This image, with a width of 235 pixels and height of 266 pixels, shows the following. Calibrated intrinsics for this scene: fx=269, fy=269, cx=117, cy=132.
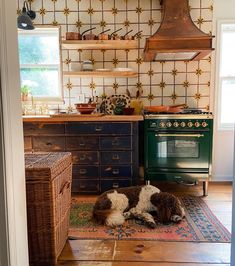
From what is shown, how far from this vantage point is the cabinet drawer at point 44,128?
3.17 metres

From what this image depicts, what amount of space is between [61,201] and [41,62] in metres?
2.47

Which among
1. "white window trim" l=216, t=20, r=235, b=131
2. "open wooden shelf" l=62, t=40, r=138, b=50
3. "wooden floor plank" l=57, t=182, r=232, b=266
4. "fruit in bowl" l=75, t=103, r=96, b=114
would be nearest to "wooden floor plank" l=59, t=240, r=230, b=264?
"wooden floor plank" l=57, t=182, r=232, b=266

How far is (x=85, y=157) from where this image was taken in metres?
3.20

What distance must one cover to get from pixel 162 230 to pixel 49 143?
5.35 ft

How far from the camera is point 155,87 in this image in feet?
12.2

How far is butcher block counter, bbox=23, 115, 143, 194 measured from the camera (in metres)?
3.15

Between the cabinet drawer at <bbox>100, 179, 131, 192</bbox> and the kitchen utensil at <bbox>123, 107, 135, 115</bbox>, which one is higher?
the kitchen utensil at <bbox>123, 107, 135, 115</bbox>

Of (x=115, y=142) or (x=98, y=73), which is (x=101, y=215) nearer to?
(x=115, y=142)

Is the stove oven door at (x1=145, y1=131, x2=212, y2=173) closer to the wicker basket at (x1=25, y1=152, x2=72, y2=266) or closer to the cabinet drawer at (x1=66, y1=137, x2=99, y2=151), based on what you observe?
the cabinet drawer at (x1=66, y1=137, x2=99, y2=151)

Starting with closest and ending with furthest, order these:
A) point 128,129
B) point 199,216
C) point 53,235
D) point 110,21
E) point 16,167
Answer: point 16,167 < point 53,235 < point 199,216 < point 128,129 < point 110,21

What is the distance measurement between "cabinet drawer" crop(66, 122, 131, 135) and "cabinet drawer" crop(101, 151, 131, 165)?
0.80ft

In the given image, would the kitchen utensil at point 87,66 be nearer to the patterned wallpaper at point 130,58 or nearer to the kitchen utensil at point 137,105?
the patterned wallpaper at point 130,58

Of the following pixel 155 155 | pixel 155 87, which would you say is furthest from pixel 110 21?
pixel 155 155

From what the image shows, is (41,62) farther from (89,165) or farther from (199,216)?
(199,216)
